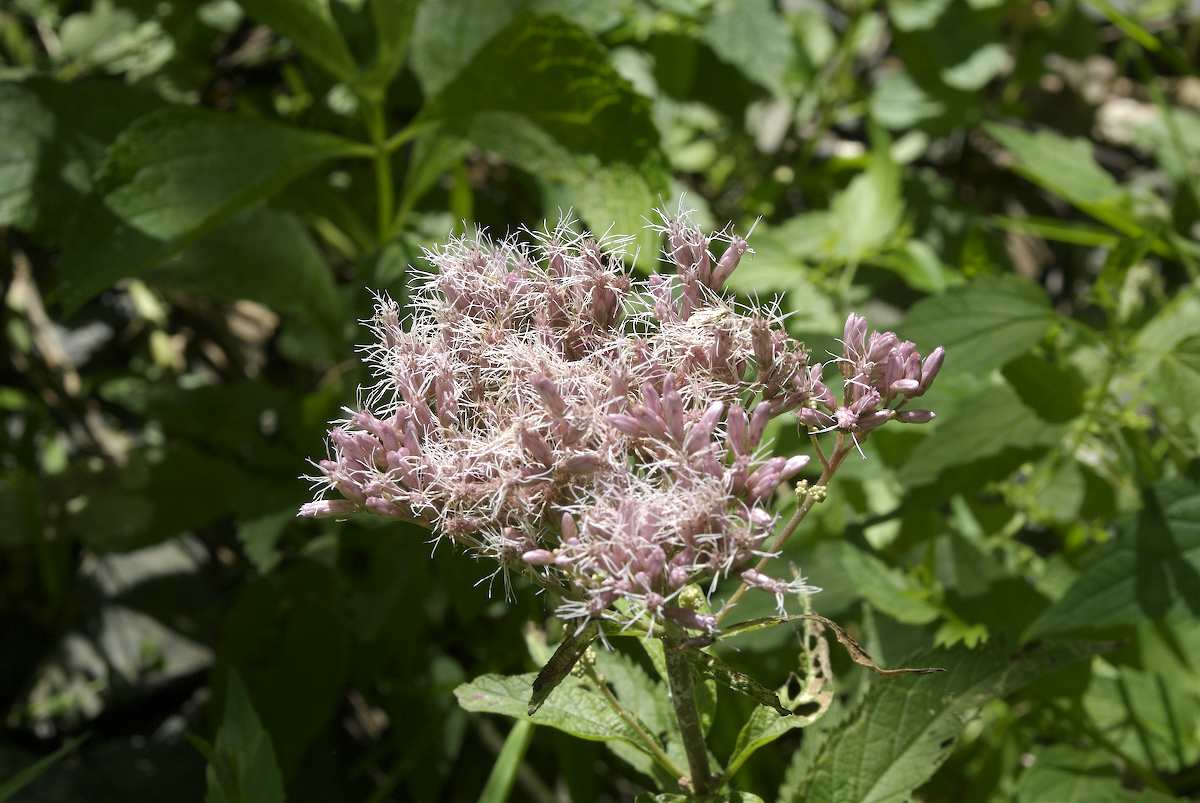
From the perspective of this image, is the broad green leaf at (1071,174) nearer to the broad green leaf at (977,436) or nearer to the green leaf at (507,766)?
the broad green leaf at (977,436)

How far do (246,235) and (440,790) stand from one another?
120 centimetres

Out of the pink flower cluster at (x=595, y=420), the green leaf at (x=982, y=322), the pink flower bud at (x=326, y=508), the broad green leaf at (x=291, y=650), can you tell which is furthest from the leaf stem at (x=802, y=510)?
the broad green leaf at (x=291, y=650)

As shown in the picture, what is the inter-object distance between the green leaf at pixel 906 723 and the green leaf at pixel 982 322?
0.54 m

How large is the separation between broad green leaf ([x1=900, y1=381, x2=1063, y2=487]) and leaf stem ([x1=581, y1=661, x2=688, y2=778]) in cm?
75

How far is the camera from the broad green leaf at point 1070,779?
6.54ft

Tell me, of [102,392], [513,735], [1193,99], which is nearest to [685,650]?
[513,735]

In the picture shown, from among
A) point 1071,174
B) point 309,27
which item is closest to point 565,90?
point 309,27

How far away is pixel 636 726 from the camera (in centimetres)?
137

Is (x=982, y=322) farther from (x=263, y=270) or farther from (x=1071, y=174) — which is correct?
(x=263, y=270)

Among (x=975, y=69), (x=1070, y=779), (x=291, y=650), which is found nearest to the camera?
(x=1070, y=779)

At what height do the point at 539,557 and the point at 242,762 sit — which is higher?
the point at 539,557

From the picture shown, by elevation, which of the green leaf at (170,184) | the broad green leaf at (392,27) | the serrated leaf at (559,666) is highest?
the broad green leaf at (392,27)

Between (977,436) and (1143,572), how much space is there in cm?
35

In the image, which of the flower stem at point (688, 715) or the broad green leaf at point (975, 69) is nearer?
the flower stem at point (688, 715)
